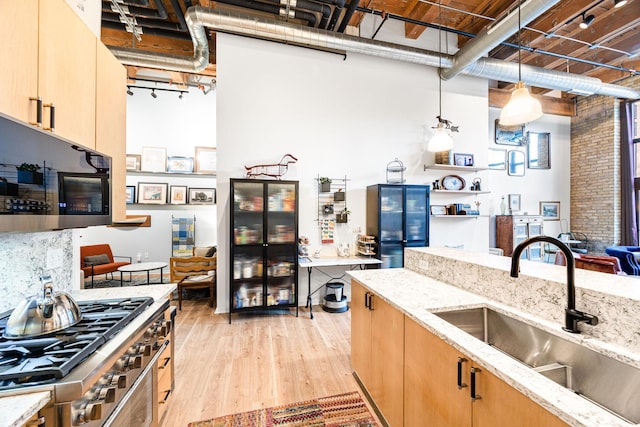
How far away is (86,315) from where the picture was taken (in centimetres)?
141

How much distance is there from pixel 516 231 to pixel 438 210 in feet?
6.50

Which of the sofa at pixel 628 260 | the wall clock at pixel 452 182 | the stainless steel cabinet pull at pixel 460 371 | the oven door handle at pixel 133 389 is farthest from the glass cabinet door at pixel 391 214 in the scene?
the sofa at pixel 628 260

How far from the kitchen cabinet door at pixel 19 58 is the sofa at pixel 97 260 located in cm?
458

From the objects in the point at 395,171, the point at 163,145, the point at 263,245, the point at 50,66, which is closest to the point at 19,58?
the point at 50,66

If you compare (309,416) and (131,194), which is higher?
(131,194)

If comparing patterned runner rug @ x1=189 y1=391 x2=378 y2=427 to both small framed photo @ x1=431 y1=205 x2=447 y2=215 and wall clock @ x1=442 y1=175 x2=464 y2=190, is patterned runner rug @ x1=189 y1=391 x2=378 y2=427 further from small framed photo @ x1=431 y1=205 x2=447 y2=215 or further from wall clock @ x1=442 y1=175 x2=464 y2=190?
wall clock @ x1=442 y1=175 x2=464 y2=190

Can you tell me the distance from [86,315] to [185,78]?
530 cm

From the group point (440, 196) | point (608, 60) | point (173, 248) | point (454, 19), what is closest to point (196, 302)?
point (173, 248)

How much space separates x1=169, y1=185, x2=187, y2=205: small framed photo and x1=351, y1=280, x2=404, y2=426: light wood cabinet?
5.05 m

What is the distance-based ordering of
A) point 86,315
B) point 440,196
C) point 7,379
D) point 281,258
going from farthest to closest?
point 440,196
point 281,258
point 86,315
point 7,379

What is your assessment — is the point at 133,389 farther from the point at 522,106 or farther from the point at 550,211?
the point at 550,211

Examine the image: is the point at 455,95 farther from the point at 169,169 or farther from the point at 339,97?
the point at 169,169

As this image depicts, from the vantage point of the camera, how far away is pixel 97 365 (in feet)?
3.30

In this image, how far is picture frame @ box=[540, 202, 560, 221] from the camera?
251 inches
